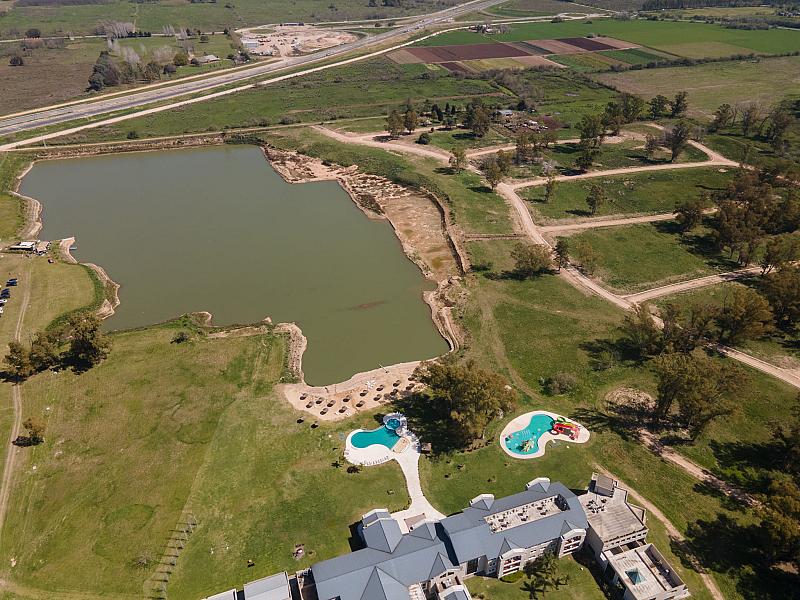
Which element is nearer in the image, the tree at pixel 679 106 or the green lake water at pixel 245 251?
the green lake water at pixel 245 251

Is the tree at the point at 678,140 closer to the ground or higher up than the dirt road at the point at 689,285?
higher up

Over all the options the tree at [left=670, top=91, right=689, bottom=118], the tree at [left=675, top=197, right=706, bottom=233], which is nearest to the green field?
the tree at [left=670, top=91, right=689, bottom=118]

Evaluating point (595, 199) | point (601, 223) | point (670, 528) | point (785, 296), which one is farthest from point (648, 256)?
point (670, 528)

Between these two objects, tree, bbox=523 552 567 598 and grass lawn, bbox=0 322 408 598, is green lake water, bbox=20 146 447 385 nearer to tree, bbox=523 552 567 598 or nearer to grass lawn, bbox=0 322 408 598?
grass lawn, bbox=0 322 408 598

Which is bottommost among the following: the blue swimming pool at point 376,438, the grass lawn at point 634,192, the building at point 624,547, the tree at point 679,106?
the blue swimming pool at point 376,438

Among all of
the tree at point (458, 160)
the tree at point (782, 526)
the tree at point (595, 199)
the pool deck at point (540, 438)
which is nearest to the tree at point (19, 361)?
the pool deck at point (540, 438)

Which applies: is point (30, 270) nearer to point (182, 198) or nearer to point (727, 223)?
point (182, 198)

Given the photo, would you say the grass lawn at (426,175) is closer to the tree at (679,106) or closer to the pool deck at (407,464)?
the pool deck at (407,464)
